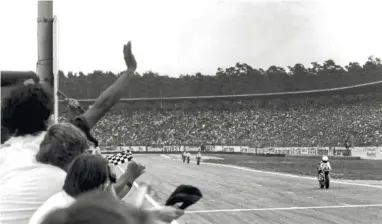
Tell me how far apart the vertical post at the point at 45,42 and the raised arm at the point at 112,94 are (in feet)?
2.69

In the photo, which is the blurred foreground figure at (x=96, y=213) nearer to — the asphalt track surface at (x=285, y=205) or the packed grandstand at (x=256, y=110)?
the asphalt track surface at (x=285, y=205)

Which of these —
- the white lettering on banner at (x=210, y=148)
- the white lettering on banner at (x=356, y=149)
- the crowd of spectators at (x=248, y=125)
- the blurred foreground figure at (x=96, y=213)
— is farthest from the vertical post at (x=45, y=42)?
the white lettering on banner at (x=210, y=148)

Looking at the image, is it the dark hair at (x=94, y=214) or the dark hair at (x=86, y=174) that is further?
the dark hair at (x=86, y=174)

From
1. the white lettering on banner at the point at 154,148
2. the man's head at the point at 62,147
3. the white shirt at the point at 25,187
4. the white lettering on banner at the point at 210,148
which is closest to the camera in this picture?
the white shirt at the point at 25,187

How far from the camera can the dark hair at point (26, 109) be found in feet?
11.1

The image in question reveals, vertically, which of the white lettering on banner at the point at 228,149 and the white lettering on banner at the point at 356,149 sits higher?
the white lettering on banner at the point at 356,149

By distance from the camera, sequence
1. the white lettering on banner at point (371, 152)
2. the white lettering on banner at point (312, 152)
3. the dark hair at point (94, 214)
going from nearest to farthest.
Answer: the dark hair at point (94, 214), the white lettering on banner at point (371, 152), the white lettering on banner at point (312, 152)

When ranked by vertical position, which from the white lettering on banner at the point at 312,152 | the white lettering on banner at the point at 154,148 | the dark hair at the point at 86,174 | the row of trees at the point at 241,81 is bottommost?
the white lettering on banner at the point at 154,148

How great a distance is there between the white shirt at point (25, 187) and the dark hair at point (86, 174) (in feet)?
1.35

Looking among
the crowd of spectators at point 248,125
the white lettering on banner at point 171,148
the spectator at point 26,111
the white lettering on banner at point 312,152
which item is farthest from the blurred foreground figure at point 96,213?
the white lettering on banner at point 171,148

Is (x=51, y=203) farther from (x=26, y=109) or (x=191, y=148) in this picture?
(x=191, y=148)

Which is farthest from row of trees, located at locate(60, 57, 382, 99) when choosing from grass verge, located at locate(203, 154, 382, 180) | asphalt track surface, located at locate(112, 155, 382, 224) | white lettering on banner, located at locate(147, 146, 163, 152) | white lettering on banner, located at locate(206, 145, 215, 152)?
asphalt track surface, located at locate(112, 155, 382, 224)

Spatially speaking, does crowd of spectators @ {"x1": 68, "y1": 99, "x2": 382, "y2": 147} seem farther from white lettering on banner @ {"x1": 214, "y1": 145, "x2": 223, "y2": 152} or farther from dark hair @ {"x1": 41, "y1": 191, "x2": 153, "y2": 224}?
dark hair @ {"x1": 41, "y1": 191, "x2": 153, "y2": 224}

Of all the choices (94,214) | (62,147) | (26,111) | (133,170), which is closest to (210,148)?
(133,170)
